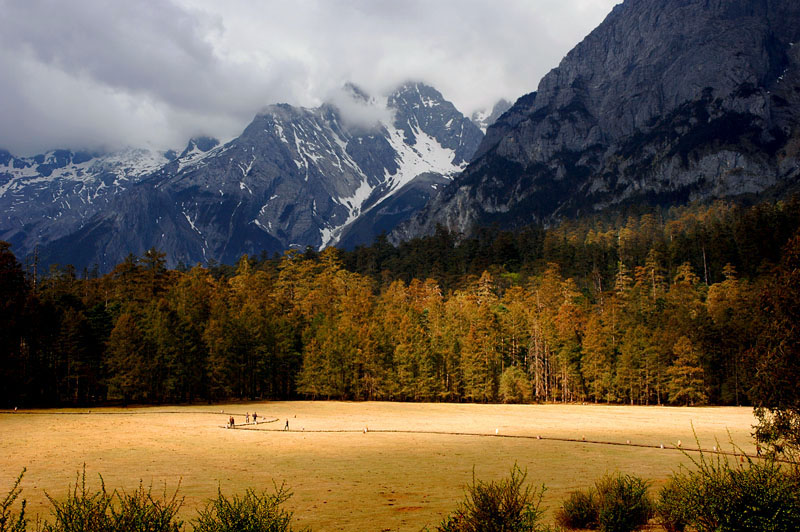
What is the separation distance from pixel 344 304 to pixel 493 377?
32.1 metres

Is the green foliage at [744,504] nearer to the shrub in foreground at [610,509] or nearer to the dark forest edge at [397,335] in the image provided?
the shrub in foreground at [610,509]

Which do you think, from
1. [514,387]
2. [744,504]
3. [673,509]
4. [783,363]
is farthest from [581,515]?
[514,387]

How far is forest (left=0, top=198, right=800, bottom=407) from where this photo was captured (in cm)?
7675

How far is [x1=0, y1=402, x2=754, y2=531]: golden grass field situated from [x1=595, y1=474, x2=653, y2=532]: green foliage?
357cm

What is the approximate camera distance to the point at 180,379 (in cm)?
8181

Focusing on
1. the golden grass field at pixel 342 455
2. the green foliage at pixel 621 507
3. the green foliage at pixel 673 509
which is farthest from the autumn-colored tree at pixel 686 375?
the green foliage at pixel 621 507

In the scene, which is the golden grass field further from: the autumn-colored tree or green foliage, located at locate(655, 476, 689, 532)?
the autumn-colored tree

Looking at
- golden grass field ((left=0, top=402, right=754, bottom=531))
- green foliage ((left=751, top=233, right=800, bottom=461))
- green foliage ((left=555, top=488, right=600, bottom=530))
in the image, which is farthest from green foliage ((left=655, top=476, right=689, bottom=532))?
green foliage ((left=751, top=233, right=800, bottom=461))

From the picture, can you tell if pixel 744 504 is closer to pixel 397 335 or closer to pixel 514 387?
pixel 514 387

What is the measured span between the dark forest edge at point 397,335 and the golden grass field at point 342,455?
51.8 feet

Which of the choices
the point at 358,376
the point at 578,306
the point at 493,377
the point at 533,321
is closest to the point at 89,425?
the point at 358,376

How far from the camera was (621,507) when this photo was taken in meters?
15.9

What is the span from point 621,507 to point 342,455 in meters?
21.4

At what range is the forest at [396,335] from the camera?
76750 millimetres
